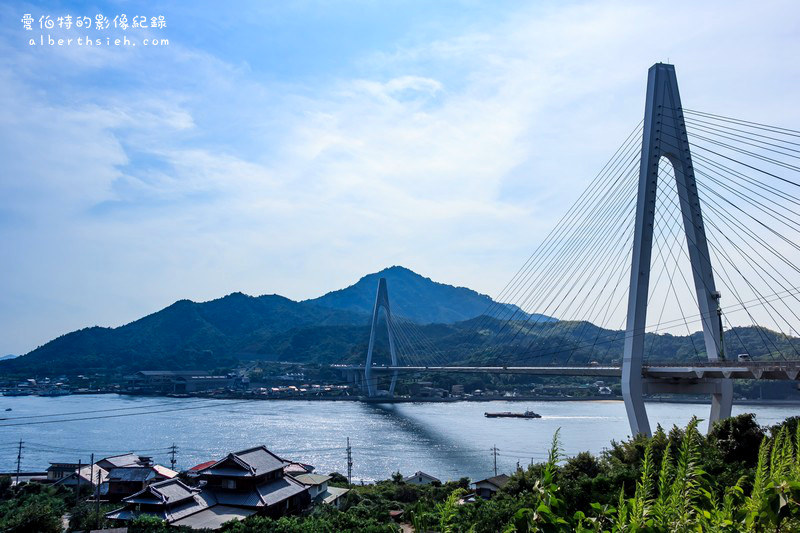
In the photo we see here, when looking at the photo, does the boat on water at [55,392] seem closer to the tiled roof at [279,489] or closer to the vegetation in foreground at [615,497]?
the vegetation in foreground at [615,497]

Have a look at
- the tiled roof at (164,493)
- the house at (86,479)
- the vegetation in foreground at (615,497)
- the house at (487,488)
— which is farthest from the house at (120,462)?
the house at (487,488)

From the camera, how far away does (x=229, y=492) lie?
1108cm

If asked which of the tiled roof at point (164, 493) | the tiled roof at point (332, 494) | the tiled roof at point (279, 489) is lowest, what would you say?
the tiled roof at point (332, 494)

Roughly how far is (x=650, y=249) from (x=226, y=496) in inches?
341

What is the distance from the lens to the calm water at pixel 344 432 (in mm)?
20516

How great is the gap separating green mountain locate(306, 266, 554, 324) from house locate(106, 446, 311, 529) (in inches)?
4411

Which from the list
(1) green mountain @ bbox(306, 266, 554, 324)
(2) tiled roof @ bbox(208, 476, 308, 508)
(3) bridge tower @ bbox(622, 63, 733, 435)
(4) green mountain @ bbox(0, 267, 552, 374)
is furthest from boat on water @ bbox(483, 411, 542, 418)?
(1) green mountain @ bbox(306, 266, 554, 324)

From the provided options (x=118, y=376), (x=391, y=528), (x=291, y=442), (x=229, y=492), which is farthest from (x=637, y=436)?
(x=118, y=376)

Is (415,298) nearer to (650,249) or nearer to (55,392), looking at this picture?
(55,392)

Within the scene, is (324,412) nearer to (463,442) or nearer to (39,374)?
(463,442)

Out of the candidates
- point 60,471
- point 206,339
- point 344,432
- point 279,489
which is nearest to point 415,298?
point 206,339

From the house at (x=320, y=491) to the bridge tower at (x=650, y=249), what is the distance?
20.9 feet

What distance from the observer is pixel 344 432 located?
26.9 metres

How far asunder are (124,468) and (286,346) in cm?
6073
